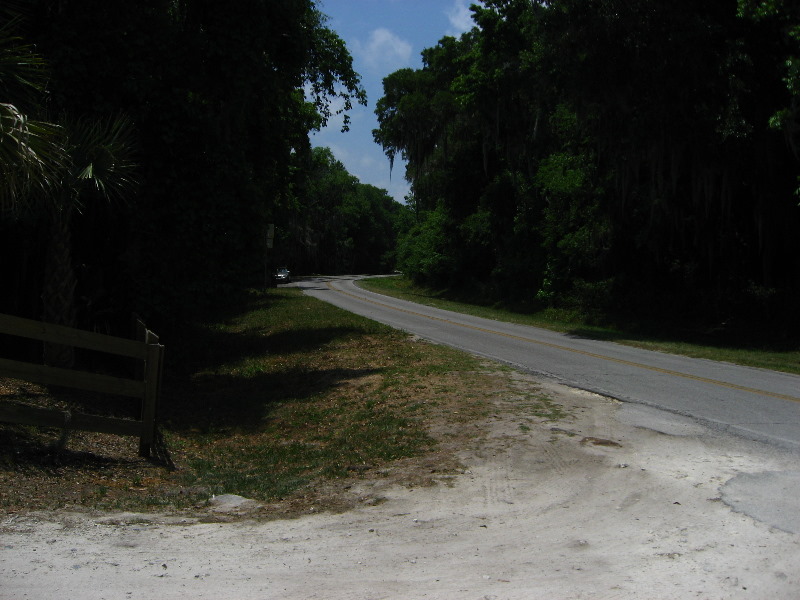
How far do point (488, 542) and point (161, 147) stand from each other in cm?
1038

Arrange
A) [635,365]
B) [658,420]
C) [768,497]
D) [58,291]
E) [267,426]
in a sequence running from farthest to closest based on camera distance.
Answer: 1. [635,365]
2. [58,291]
3. [267,426]
4. [658,420]
5. [768,497]

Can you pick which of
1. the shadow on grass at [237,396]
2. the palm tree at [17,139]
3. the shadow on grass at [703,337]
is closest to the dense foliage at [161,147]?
the shadow on grass at [237,396]

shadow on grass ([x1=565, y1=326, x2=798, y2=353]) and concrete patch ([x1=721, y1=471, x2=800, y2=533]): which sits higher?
shadow on grass ([x1=565, y1=326, x2=798, y2=353])

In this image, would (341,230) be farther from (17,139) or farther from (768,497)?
(768,497)

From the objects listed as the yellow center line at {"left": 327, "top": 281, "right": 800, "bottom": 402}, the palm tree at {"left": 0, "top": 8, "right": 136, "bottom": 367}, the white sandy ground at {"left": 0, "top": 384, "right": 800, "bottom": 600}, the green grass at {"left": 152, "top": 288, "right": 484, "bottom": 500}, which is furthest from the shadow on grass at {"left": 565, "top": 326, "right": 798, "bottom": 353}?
the white sandy ground at {"left": 0, "top": 384, "right": 800, "bottom": 600}

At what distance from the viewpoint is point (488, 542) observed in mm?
5051

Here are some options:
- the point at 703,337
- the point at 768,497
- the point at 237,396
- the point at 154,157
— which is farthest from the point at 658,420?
the point at 703,337

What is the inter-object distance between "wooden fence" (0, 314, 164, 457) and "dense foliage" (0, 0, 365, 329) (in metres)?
4.79

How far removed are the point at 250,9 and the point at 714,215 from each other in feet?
52.0

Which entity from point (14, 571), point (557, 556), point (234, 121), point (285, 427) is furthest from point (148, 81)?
point (557, 556)

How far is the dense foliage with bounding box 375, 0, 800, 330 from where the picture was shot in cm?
1969

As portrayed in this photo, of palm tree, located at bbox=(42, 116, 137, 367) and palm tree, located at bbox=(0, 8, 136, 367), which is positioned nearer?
palm tree, located at bbox=(0, 8, 136, 367)

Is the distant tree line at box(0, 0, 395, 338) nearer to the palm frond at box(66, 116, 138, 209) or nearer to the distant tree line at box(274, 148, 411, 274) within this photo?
the palm frond at box(66, 116, 138, 209)

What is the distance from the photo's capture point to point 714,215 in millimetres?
22875
